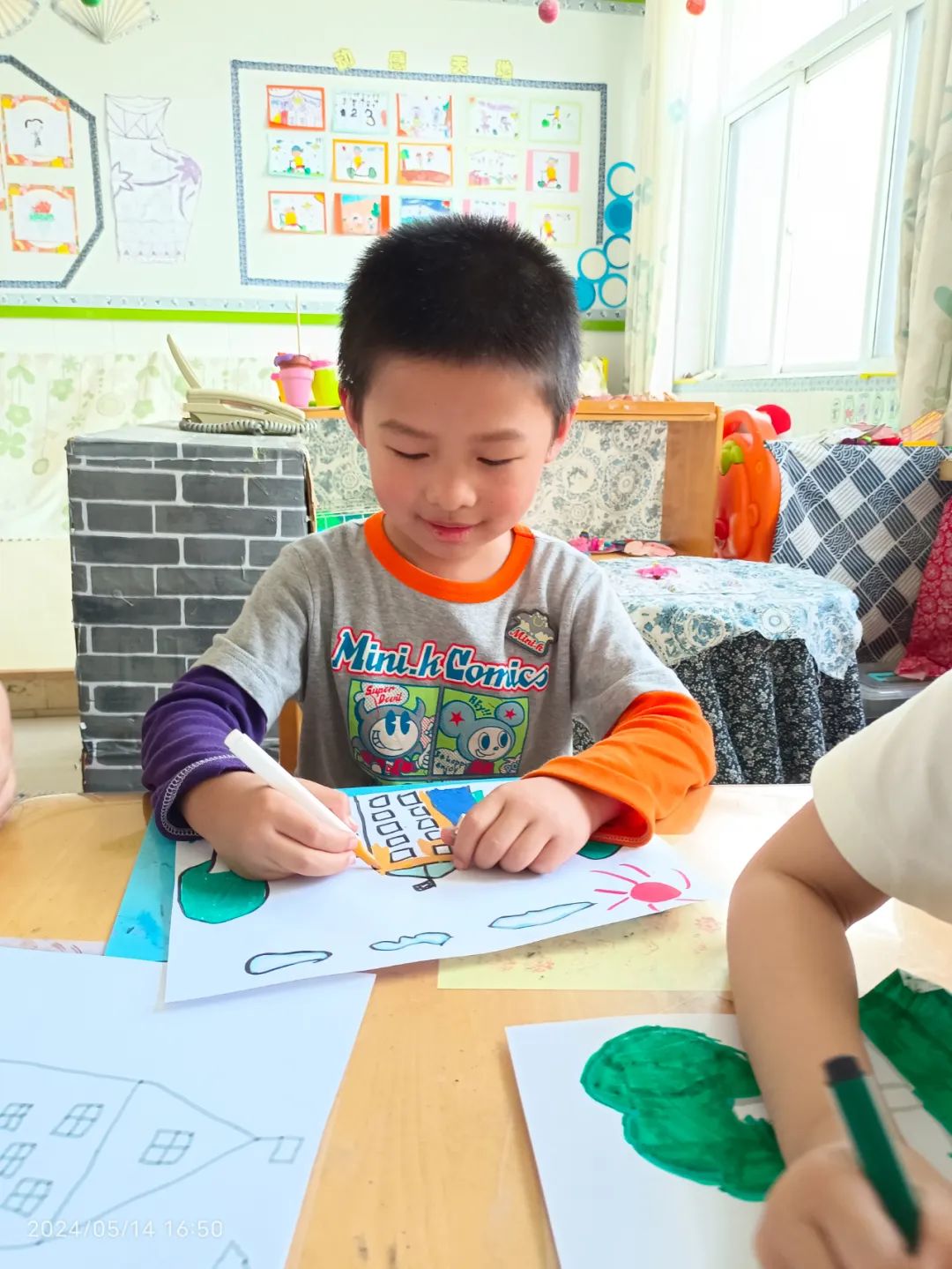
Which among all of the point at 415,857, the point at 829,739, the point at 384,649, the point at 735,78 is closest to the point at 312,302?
the point at 735,78

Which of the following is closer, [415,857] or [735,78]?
[415,857]

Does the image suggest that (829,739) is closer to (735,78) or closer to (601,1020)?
(601,1020)

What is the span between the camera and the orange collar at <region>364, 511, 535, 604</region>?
78cm

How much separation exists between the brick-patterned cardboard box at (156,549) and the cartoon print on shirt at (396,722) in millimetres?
308

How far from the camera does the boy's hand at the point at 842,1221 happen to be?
0.23 m

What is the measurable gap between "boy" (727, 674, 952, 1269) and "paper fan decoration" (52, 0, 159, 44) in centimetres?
395

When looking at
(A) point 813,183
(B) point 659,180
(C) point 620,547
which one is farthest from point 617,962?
(B) point 659,180

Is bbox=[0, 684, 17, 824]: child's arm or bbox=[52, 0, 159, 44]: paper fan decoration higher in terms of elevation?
bbox=[52, 0, 159, 44]: paper fan decoration

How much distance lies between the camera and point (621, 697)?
710mm

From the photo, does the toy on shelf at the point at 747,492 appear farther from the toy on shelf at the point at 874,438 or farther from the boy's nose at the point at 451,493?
the boy's nose at the point at 451,493

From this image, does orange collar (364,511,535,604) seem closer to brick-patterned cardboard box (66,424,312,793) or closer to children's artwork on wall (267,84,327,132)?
brick-patterned cardboard box (66,424,312,793)

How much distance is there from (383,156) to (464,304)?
334cm

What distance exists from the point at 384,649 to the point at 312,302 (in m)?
3.18

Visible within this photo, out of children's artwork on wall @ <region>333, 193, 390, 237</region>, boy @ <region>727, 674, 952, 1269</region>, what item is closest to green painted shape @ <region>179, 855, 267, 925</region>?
boy @ <region>727, 674, 952, 1269</region>
